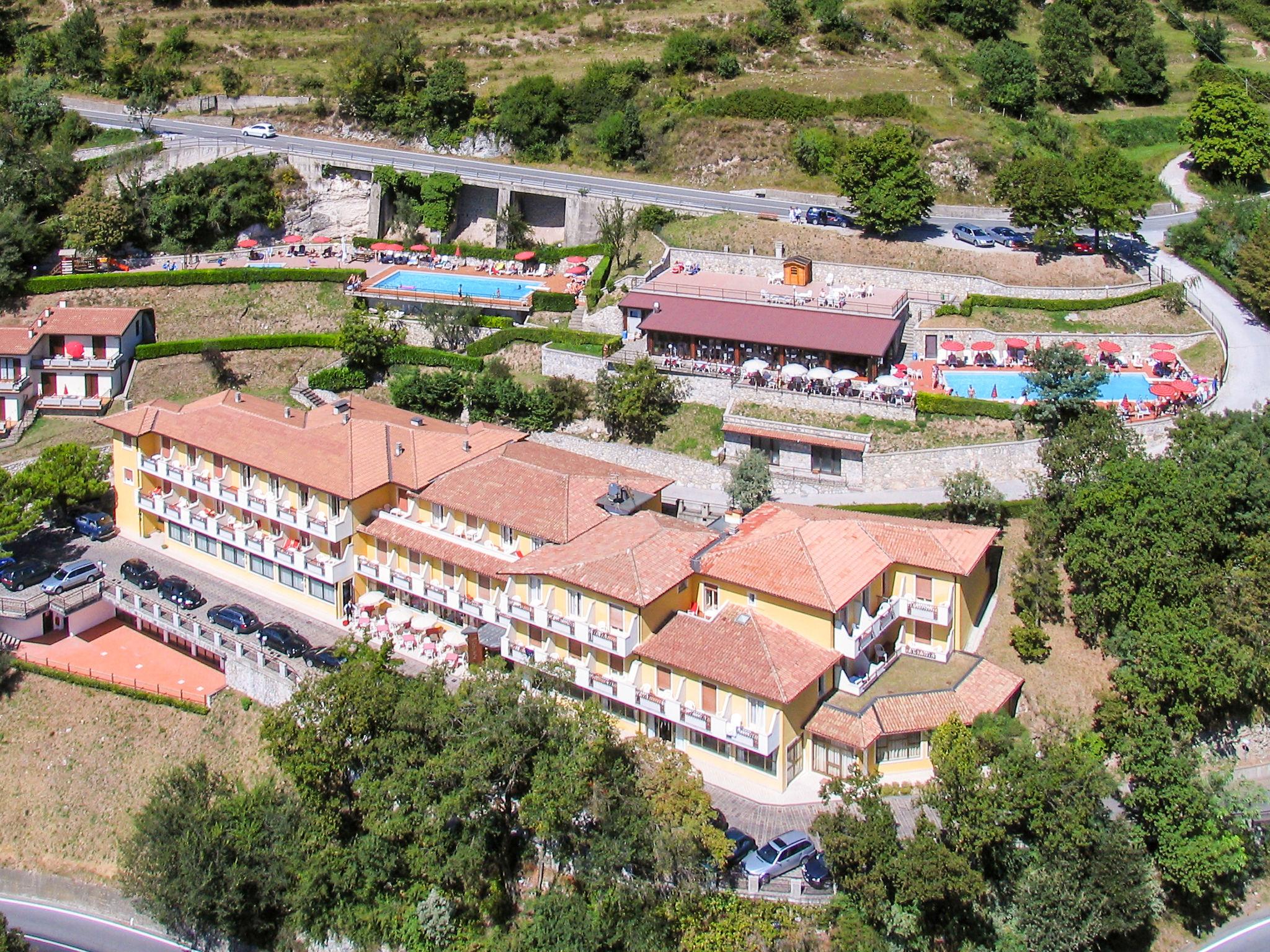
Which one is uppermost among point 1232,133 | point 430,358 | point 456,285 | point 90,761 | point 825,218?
point 1232,133

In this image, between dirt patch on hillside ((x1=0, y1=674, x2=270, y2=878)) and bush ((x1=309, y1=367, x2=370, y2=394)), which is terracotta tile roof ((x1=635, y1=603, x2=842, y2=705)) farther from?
bush ((x1=309, y1=367, x2=370, y2=394))

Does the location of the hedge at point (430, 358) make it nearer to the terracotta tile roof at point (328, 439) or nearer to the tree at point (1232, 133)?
the terracotta tile roof at point (328, 439)

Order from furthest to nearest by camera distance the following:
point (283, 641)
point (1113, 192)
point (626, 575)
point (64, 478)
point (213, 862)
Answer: point (1113, 192), point (64, 478), point (283, 641), point (626, 575), point (213, 862)

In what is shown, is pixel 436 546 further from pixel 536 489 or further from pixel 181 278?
pixel 181 278

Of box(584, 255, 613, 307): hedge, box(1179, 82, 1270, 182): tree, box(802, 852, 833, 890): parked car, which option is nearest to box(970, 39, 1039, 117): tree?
box(1179, 82, 1270, 182): tree

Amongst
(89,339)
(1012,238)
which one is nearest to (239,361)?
(89,339)

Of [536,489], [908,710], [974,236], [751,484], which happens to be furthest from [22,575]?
[974,236]
